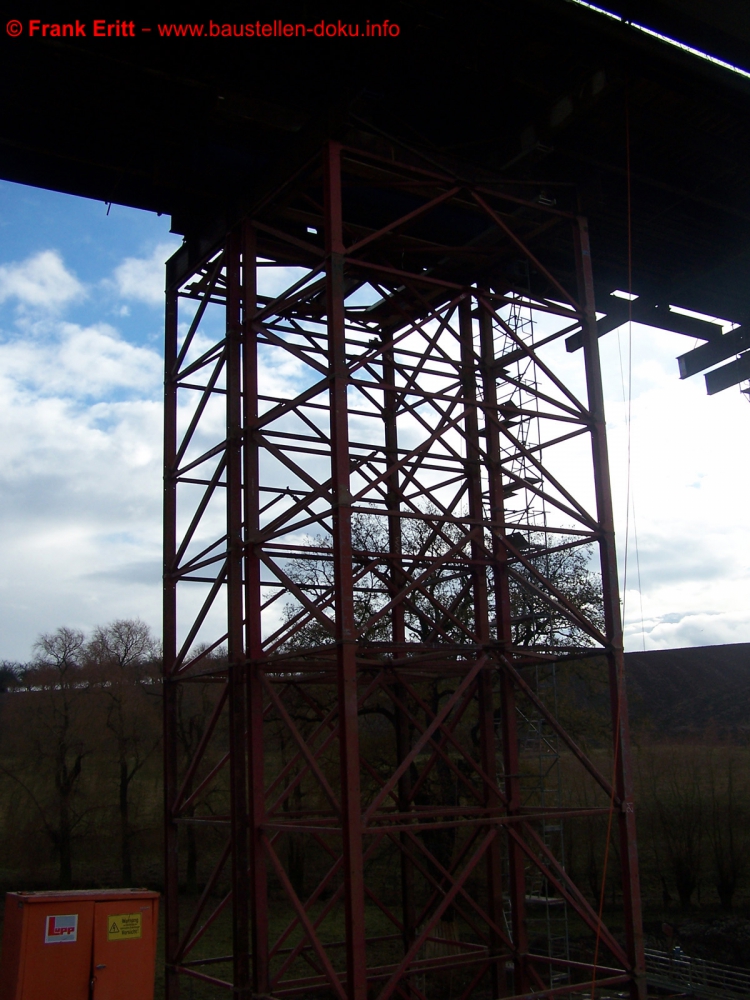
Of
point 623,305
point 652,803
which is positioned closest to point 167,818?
point 623,305

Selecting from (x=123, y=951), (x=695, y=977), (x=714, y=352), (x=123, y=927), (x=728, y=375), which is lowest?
(x=695, y=977)

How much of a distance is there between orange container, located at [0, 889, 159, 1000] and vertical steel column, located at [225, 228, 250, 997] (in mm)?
1970

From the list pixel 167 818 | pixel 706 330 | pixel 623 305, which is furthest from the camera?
pixel 706 330

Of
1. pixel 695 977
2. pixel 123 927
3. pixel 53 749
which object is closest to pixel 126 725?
pixel 53 749

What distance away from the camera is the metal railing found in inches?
982

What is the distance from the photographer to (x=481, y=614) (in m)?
15.8

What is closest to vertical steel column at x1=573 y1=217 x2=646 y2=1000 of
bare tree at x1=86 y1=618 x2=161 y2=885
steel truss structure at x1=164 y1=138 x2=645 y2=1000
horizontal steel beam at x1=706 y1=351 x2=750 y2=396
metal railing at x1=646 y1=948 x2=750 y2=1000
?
steel truss structure at x1=164 y1=138 x2=645 y2=1000

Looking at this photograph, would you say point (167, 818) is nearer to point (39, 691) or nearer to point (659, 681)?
point (39, 691)

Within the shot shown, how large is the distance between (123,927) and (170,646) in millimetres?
5025

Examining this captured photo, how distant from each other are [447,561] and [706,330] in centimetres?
1008

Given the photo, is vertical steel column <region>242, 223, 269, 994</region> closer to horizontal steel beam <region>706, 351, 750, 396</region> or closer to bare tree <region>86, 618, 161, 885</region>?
horizontal steel beam <region>706, 351, 750, 396</region>

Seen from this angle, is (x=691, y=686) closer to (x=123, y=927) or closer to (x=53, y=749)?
(x=53, y=749)

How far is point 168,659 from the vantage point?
16.1 metres

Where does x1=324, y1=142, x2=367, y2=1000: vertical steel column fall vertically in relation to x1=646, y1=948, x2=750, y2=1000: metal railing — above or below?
above
